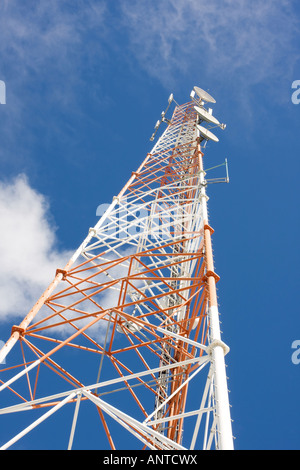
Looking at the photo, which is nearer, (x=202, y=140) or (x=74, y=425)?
(x=74, y=425)

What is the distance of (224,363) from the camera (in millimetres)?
5996
